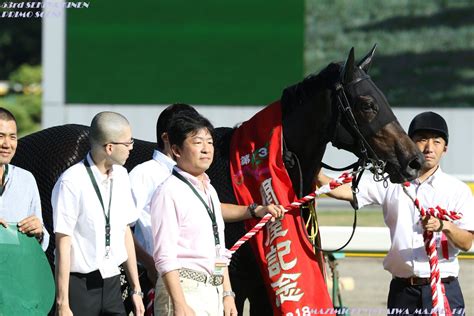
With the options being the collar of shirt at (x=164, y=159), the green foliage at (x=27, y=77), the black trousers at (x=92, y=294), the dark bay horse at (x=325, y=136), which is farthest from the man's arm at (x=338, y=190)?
the green foliage at (x=27, y=77)

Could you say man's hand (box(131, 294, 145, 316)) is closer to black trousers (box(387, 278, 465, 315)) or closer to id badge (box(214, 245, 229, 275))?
id badge (box(214, 245, 229, 275))

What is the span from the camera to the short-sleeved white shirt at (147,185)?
4.74 meters

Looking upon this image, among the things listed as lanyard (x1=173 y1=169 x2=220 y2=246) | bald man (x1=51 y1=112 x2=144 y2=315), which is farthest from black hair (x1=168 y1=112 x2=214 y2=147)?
bald man (x1=51 y1=112 x2=144 y2=315)

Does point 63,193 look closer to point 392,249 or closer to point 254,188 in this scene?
point 254,188

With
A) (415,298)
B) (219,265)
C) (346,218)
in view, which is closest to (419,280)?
(415,298)

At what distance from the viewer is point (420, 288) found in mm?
5039

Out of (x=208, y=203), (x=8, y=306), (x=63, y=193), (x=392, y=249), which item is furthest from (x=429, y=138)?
(x=8, y=306)

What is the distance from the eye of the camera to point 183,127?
420 centimetres

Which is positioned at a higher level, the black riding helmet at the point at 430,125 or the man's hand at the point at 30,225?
the black riding helmet at the point at 430,125

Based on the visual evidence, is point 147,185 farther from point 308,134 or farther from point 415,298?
point 415,298

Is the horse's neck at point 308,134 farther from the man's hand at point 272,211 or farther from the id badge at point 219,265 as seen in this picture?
the id badge at point 219,265

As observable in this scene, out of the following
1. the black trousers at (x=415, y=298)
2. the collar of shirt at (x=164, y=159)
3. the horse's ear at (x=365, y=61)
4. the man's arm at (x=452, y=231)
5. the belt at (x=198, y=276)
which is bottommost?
the black trousers at (x=415, y=298)

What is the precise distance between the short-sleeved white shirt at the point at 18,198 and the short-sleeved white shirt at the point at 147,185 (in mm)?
486

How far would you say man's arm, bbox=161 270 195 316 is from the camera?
3928 mm
